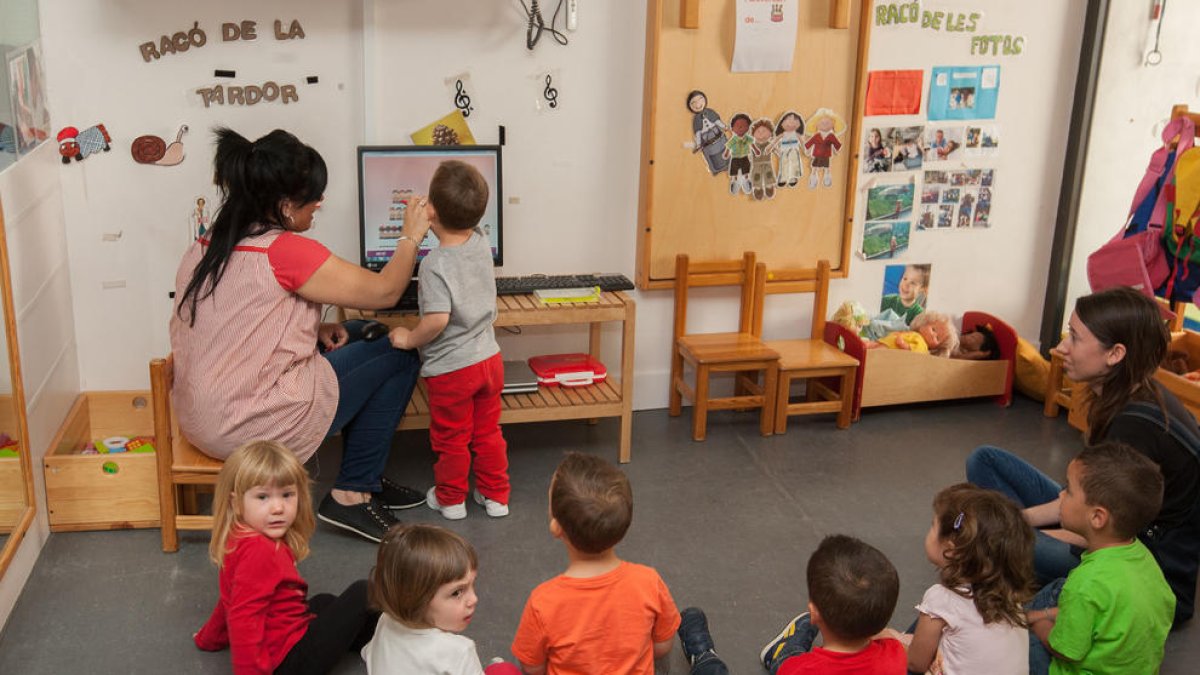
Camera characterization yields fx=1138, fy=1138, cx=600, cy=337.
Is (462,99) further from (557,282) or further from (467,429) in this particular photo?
(467,429)

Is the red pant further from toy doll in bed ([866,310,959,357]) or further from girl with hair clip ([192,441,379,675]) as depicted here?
toy doll in bed ([866,310,959,357])

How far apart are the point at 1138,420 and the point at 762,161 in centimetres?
197

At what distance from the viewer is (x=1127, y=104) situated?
4.79 metres

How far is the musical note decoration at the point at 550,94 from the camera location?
13.7ft

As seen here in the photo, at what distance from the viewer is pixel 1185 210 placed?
3.95 meters

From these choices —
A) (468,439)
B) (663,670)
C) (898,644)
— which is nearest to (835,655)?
(898,644)

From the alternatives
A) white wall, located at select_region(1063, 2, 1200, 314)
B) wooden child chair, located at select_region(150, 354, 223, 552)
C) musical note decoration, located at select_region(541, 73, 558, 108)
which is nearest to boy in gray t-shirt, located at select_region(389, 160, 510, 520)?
wooden child chair, located at select_region(150, 354, 223, 552)

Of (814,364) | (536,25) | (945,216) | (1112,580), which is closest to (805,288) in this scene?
(814,364)

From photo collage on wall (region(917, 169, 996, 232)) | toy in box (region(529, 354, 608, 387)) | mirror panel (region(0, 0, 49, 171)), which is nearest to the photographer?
mirror panel (region(0, 0, 49, 171))

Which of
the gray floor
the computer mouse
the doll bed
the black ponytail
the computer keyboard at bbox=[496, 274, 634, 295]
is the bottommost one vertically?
the gray floor

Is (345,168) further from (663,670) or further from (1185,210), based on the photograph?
(1185,210)

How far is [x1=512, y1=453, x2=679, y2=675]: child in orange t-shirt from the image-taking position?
2318 millimetres

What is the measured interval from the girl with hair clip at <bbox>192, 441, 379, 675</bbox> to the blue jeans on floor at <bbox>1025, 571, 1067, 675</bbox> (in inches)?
62.9

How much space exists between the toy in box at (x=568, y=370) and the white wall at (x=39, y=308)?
160 centimetres
